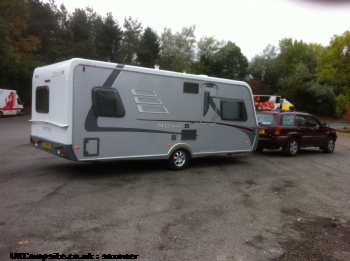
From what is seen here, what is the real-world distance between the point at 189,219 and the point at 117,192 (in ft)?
6.81

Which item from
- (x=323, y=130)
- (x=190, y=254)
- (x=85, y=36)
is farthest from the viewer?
(x=85, y=36)

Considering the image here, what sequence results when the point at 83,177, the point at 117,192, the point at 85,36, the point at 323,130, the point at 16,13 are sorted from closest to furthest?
1. the point at 117,192
2. the point at 83,177
3. the point at 323,130
4. the point at 16,13
5. the point at 85,36

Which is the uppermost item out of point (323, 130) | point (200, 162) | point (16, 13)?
point (16, 13)

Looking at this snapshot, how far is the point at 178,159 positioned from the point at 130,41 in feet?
165

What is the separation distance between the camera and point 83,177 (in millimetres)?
8008

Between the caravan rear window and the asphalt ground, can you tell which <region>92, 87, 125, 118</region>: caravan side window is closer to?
the caravan rear window

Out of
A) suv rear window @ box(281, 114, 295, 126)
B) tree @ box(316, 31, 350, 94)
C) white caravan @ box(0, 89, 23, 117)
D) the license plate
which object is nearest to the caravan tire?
the license plate

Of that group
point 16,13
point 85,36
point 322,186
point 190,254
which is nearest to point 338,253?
point 190,254

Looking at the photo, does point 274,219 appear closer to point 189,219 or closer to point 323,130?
point 189,219

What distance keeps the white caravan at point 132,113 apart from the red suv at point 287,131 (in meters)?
2.18

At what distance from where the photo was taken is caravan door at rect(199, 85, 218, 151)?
377 inches

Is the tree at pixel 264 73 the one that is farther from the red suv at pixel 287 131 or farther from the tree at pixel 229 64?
the red suv at pixel 287 131

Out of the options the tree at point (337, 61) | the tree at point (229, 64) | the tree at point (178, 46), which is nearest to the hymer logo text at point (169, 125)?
the tree at point (337, 61)

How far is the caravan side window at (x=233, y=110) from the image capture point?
396 inches
